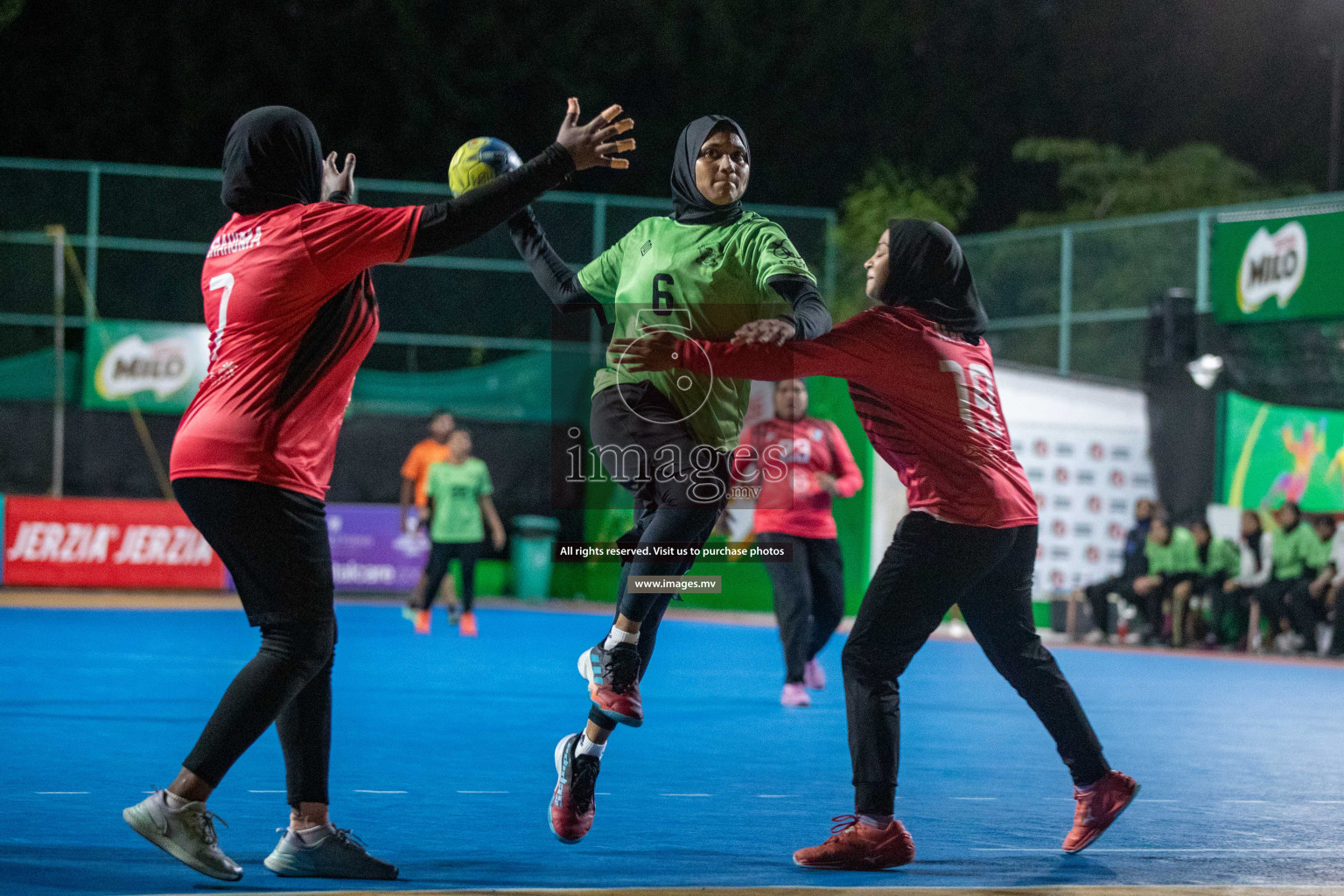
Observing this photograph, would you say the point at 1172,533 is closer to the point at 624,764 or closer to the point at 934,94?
the point at 624,764

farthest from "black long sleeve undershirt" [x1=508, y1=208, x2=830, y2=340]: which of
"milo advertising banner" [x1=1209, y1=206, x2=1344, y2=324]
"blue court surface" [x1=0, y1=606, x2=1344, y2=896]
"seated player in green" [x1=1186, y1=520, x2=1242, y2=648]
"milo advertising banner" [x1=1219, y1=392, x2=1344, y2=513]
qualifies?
"milo advertising banner" [x1=1209, y1=206, x2=1344, y2=324]

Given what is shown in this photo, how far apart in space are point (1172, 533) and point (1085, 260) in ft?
25.1

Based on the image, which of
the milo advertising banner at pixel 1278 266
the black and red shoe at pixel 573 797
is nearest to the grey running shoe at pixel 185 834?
the black and red shoe at pixel 573 797

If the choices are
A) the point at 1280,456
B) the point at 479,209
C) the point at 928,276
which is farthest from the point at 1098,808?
the point at 1280,456

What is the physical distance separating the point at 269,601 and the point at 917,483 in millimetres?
2119

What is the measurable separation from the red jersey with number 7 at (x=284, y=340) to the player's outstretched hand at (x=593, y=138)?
0.54 meters

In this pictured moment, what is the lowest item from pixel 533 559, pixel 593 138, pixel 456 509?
pixel 533 559

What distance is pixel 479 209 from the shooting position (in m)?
4.85

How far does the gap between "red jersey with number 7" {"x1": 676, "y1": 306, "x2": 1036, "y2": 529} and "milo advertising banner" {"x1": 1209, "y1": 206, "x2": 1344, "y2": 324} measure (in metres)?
14.8

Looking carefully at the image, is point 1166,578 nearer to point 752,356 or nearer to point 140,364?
point 752,356

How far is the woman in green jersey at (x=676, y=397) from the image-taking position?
5.46 metres

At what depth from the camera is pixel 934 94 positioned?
41094mm

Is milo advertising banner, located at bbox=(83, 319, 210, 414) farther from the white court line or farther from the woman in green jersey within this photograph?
the white court line

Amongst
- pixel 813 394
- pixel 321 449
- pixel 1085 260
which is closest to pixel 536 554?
pixel 813 394
